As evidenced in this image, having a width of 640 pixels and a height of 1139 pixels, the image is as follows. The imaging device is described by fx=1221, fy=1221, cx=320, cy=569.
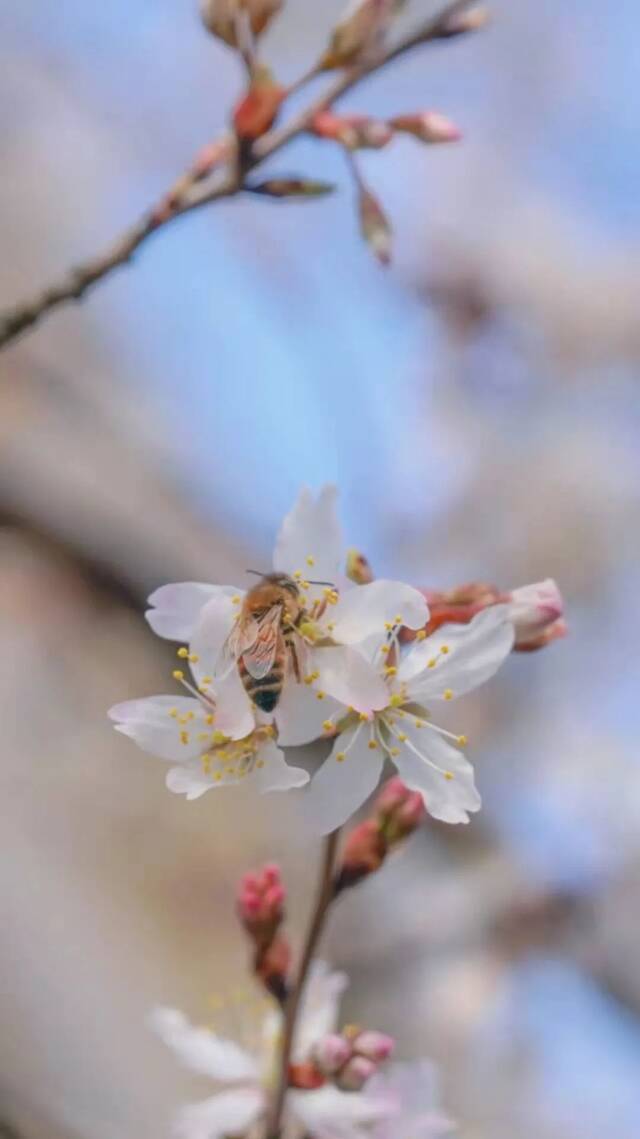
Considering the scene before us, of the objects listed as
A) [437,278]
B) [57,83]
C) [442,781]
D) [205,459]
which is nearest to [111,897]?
[205,459]

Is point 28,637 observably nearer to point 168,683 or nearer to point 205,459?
point 168,683

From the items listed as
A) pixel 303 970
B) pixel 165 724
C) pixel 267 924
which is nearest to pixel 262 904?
pixel 267 924

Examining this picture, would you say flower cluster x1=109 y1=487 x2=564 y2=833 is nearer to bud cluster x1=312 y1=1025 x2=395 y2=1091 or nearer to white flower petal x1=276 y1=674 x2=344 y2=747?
white flower petal x1=276 y1=674 x2=344 y2=747

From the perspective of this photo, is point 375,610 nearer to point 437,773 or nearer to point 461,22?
point 437,773

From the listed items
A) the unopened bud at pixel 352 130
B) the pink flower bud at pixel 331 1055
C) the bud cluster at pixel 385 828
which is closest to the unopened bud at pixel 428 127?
the unopened bud at pixel 352 130

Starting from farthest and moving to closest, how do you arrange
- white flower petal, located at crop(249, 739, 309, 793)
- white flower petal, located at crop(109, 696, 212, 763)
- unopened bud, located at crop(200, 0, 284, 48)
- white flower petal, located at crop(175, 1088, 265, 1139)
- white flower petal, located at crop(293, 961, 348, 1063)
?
white flower petal, located at crop(293, 961, 348, 1063), white flower petal, located at crop(175, 1088, 265, 1139), unopened bud, located at crop(200, 0, 284, 48), white flower petal, located at crop(109, 696, 212, 763), white flower petal, located at crop(249, 739, 309, 793)

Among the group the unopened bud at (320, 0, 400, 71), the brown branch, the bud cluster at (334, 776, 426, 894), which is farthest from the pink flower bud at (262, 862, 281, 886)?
the unopened bud at (320, 0, 400, 71)
